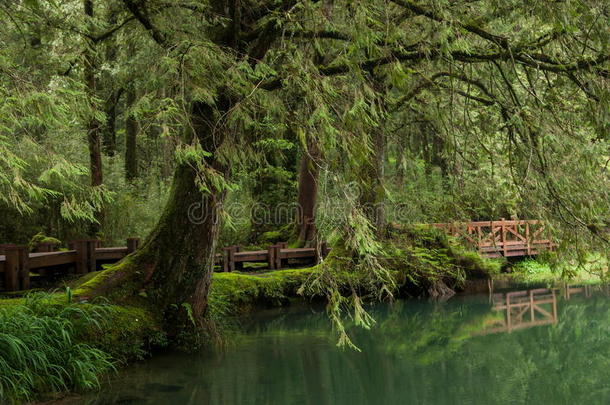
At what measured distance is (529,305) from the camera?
14.9 meters

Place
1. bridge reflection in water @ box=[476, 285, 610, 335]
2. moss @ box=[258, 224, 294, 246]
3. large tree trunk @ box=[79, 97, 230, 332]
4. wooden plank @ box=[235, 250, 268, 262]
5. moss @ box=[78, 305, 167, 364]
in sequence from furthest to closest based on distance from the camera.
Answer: moss @ box=[258, 224, 294, 246], wooden plank @ box=[235, 250, 268, 262], bridge reflection in water @ box=[476, 285, 610, 335], large tree trunk @ box=[79, 97, 230, 332], moss @ box=[78, 305, 167, 364]

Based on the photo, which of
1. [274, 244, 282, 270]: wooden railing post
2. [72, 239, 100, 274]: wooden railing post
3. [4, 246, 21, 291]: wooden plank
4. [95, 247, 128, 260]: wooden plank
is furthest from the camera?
[274, 244, 282, 270]: wooden railing post

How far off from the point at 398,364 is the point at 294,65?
17.5 ft

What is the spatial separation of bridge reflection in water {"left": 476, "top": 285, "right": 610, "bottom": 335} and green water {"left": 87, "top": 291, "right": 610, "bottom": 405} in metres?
0.10

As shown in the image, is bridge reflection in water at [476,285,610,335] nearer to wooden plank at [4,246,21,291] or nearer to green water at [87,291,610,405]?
green water at [87,291,610,405]

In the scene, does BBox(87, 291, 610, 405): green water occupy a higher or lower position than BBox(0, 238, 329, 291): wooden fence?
lower

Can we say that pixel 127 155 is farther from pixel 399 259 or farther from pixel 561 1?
pixel 561 1

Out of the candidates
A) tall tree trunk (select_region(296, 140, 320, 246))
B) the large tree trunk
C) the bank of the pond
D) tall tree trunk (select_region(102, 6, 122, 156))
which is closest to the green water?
the bank of the pond

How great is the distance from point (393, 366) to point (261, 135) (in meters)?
4.10

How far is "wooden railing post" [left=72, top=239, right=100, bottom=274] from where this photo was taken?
10.8 meters

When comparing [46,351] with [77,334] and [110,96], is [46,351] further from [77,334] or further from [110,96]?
[110,96]

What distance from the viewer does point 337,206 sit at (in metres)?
5.95

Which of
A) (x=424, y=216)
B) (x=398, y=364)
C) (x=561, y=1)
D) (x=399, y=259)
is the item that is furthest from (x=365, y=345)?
(x=561, y=1)

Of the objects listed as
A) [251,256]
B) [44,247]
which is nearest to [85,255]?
[44,247]
